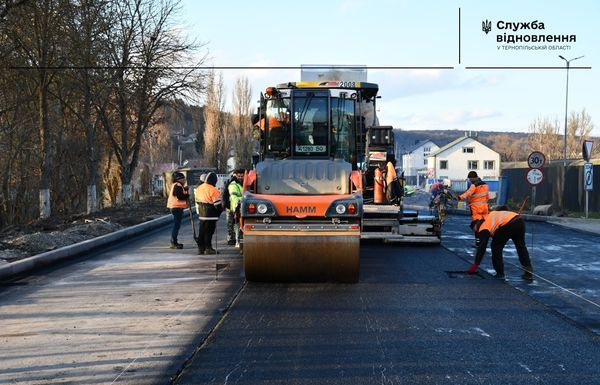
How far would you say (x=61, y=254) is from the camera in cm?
1252

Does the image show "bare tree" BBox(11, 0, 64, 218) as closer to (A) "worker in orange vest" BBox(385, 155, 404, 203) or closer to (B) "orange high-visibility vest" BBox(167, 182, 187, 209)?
(B) "orange high-visibility vest" BBox(167, 182, 187, 209)

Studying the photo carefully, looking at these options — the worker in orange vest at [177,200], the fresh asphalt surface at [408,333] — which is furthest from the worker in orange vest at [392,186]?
the worker in orange vest at [177,200]

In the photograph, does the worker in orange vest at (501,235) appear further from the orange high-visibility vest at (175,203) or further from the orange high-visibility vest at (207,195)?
the orange high-visibility vest at (175,203)

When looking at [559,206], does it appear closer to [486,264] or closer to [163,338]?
[486,264]

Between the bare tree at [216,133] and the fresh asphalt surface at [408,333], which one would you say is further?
the bare tree at [216,133]

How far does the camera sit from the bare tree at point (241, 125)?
59.6 m

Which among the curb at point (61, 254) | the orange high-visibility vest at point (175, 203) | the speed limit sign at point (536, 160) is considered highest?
the speed limit sign at point (536, 160)

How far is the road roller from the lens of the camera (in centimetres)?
907

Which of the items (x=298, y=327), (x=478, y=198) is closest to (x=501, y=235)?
(x=478, y=198)

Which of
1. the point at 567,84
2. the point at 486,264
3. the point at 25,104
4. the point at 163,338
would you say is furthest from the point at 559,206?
the point at 163,338

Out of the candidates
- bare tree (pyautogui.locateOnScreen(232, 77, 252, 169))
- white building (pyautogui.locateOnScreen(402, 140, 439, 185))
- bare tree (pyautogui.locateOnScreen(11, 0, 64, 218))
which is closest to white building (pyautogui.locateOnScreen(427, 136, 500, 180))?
white building (pyautogui.locateOnScreen(402, 140, 439, 185))

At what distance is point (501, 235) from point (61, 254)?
8.23 m

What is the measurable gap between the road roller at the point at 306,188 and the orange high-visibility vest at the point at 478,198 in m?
2.24

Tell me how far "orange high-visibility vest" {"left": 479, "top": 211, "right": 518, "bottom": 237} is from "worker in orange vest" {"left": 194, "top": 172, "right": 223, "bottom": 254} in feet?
17.4
